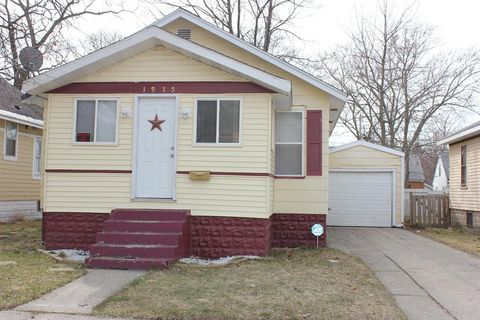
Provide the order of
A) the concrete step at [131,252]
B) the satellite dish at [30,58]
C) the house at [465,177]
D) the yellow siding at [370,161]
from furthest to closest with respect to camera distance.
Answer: the yellow siding at [370,161] < the house at [465,177] < the satellite dish at [30,58] < the concrete step at [131,252]

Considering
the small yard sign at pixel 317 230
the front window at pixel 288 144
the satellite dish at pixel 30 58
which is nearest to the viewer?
the satellite dish at pixel 30 58

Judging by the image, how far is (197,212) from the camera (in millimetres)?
9797

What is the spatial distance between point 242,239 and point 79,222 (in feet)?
11.2

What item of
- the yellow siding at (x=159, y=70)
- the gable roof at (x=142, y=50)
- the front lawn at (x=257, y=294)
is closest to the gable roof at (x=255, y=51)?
the gable roof at (x=142, y=50)

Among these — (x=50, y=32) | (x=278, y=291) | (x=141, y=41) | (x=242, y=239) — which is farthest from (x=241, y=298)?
(x=50, y=32)

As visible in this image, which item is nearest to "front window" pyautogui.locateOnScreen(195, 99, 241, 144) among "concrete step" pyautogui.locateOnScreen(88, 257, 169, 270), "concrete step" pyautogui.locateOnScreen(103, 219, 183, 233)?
"concrete step" pyautogui.locateOnScreen(103, 219, 183, 233)

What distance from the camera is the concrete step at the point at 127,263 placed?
326 inches

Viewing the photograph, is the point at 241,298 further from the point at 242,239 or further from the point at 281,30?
the point at 281,30

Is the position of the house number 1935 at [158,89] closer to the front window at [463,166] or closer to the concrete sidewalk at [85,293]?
the concrete sidewalk at [85,293]

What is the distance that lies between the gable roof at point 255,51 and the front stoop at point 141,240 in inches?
176

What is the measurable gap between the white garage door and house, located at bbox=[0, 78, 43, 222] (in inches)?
438

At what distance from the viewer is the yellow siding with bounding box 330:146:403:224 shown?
692 inches

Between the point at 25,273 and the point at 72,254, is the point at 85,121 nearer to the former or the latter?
the point at 72,254

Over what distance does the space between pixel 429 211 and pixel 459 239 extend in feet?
15.9
